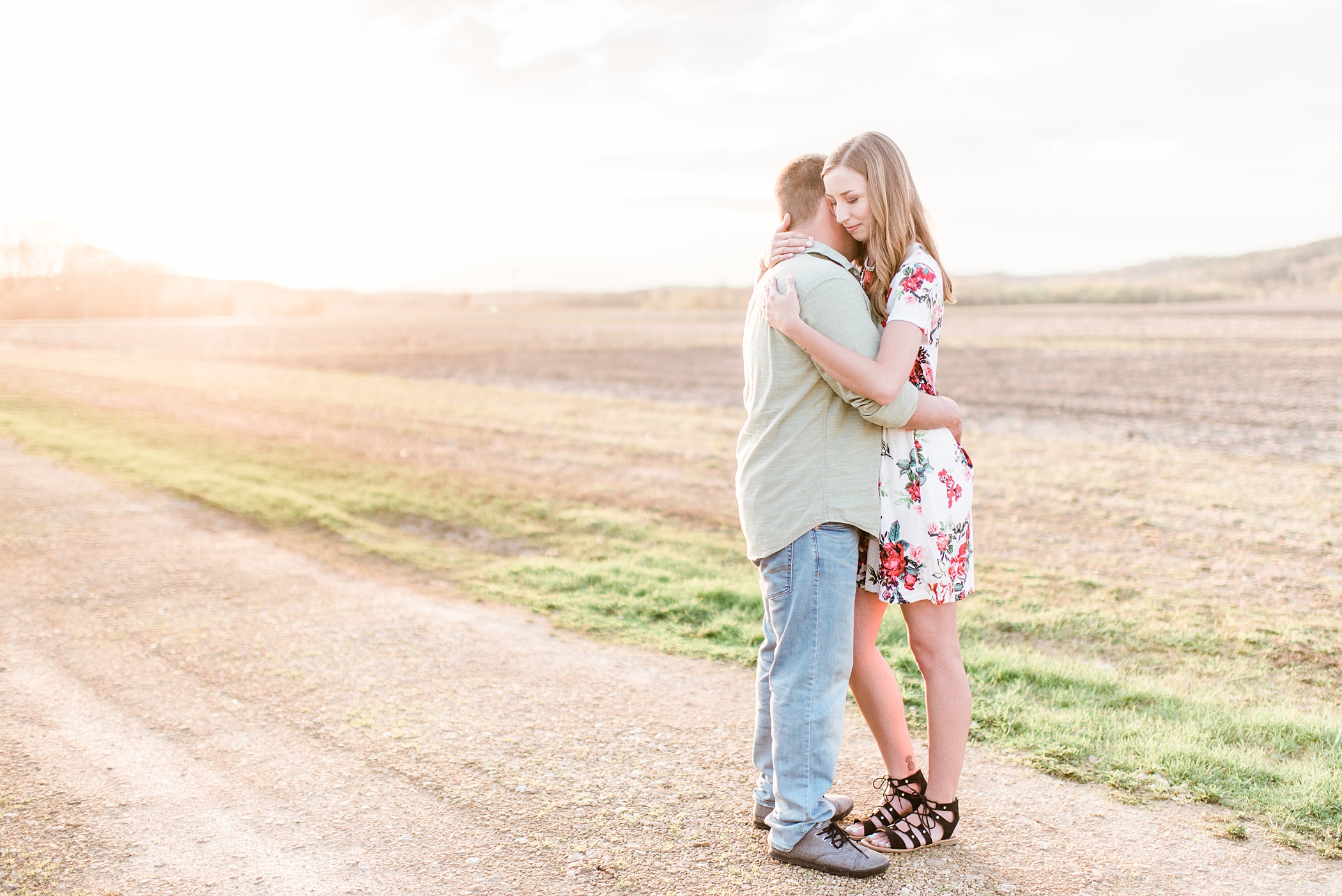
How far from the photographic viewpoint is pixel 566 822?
3062 millimetres

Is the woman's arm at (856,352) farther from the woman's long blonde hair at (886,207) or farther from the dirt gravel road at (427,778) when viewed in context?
the dirt gravel road at (427,778)

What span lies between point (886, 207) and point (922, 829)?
1.97m

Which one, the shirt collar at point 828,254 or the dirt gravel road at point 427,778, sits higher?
the shirt collar at point 828,254

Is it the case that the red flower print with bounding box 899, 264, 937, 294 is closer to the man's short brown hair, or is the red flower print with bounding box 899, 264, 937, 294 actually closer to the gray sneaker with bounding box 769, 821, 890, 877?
the man's short brown hair

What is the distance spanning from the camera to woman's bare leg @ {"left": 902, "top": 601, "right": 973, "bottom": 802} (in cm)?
282

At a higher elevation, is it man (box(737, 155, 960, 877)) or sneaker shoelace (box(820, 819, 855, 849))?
man (box(737, 155, 960, 877))

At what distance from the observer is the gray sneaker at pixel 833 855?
108 inches

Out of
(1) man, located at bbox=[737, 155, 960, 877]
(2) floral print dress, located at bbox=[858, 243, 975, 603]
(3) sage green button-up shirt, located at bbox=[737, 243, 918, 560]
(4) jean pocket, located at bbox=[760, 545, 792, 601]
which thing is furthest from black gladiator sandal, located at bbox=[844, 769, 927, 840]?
(3) sage green button-up shirt, located at bbox=[737, 243, 918, 560]

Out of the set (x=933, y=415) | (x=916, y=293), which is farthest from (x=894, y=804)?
(x=916, y=293)

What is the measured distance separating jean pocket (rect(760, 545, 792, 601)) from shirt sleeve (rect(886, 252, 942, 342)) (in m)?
0.75

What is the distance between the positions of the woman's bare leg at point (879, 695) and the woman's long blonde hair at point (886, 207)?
100cm

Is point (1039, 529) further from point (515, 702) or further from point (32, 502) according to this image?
point (32, 502)

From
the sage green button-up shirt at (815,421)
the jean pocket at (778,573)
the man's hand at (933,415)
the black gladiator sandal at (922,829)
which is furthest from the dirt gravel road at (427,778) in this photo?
the man's hand at (933,415)

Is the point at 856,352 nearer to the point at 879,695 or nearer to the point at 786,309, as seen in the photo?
the point at 786,309
